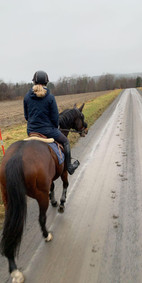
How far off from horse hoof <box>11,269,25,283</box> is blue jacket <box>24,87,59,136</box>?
85.3 inches

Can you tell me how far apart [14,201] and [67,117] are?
2.61 m

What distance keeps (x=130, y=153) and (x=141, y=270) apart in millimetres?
4665

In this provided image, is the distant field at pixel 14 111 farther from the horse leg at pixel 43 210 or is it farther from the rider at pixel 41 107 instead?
the horse leg at pixel 43 210

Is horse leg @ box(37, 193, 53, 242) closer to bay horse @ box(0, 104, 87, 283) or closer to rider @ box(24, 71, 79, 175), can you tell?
bay horse @ box(0, 104, 87, 283)

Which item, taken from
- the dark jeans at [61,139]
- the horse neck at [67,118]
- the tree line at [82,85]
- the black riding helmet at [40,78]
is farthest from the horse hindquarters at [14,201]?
the tree line at [82,85]

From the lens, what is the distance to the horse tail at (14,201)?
2316 mm

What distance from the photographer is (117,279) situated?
8.10 ft

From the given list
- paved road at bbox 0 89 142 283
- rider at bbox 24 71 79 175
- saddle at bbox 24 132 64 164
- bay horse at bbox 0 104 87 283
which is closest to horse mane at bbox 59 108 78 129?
rider at bbox 24 71 79 175

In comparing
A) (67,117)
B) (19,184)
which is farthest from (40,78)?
(19,184)

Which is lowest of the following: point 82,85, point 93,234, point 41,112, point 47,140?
point 93,234

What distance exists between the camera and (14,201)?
235 cm

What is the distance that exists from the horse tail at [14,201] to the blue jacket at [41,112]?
2.72ft

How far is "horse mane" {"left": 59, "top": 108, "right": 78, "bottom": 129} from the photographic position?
433 centimetres

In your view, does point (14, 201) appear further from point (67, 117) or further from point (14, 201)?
point (67, 117)
